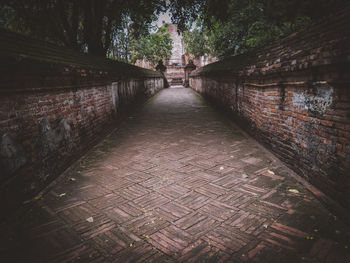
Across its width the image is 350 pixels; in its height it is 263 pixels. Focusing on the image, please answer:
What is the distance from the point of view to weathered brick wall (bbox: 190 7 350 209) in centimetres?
235

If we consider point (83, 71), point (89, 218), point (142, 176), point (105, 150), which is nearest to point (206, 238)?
point (89, 218)

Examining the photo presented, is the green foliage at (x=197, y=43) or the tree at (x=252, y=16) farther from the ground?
the green foliage at (x=197, y=43)

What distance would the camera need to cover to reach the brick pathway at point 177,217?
77.3 inches

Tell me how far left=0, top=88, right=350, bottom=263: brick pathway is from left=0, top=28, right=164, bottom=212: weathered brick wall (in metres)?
0.32

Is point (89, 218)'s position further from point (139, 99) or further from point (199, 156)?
point (139, 99)

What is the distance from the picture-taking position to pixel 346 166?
2344 mm

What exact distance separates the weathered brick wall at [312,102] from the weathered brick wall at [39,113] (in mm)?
3632

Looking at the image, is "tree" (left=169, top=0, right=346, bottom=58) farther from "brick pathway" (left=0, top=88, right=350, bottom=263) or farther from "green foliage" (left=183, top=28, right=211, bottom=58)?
"green foliage" (left=183, top=28, right=211, bottom=58)

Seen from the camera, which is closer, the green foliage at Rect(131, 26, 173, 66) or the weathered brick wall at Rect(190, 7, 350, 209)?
the weathered brick wall at Rect(190, 7, 350, 209)

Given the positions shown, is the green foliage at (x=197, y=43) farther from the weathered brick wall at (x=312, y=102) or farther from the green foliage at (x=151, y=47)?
the weathered brick wall at (x=312, y=102)

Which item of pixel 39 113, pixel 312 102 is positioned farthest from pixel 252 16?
pixel 39 113

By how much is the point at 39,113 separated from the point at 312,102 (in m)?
3.85

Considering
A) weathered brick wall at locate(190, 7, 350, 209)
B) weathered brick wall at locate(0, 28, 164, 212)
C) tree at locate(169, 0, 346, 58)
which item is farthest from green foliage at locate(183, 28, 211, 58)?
weathered brick wall at locate(0, 28, 164, 212)

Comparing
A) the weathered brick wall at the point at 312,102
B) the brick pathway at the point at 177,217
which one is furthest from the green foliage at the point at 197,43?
the brick pathway at the point at 177,217
